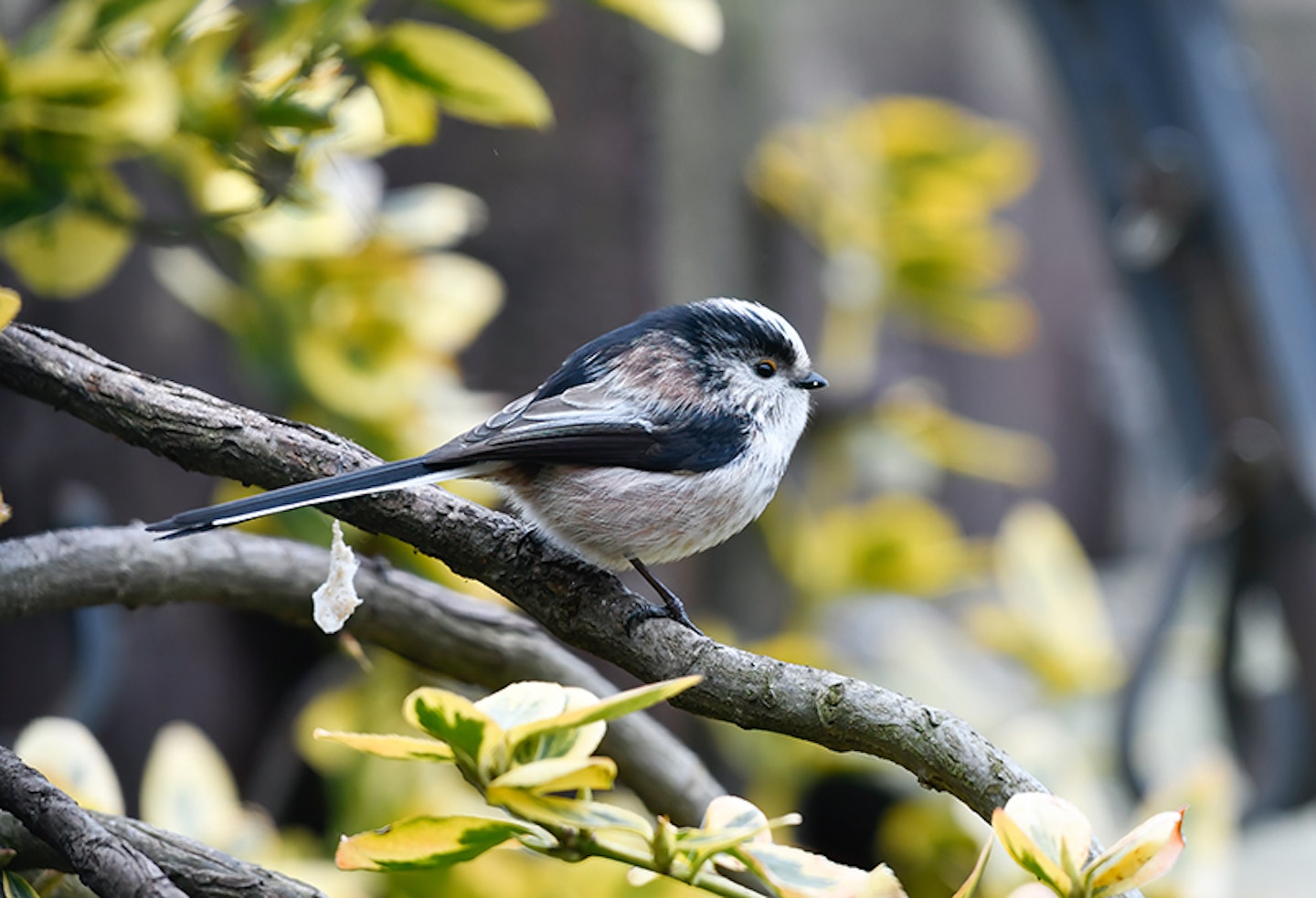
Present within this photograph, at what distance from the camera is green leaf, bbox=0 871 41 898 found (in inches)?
28.8

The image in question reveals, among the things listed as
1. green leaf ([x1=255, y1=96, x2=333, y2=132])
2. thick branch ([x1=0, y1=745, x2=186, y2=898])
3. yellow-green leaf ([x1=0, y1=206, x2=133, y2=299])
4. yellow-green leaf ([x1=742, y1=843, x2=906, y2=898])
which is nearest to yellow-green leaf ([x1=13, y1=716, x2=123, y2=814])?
thick branch ([x1=0, y1=745, x2=186, y2=898])

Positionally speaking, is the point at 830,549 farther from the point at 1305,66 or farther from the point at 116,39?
the point at 1305,66

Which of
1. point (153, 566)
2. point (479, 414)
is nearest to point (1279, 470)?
point (479, 414)

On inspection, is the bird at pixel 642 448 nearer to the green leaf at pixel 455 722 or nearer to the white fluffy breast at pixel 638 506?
the white fluffy breast at pixel 638 506

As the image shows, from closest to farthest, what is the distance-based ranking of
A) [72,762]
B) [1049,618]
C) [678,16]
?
[72,762]
[678,16]
[1049,618]

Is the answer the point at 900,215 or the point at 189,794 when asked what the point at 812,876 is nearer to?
the point at 189,794

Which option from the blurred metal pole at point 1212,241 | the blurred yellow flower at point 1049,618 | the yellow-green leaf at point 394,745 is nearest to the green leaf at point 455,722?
the yellow-green leaf at point 394,745

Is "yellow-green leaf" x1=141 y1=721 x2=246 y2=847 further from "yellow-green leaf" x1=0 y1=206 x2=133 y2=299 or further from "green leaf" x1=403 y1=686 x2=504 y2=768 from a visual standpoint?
"green leaf" x1=403 y1=686 x2=504 y2=768

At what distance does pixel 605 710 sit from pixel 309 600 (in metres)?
0.63

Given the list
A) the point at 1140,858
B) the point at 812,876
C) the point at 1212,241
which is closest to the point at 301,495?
the point at 812,876

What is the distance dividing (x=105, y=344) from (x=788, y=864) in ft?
4.92

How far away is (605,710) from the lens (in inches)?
23.3

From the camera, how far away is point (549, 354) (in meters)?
2.08

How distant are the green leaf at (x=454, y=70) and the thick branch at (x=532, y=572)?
1.33 feet
